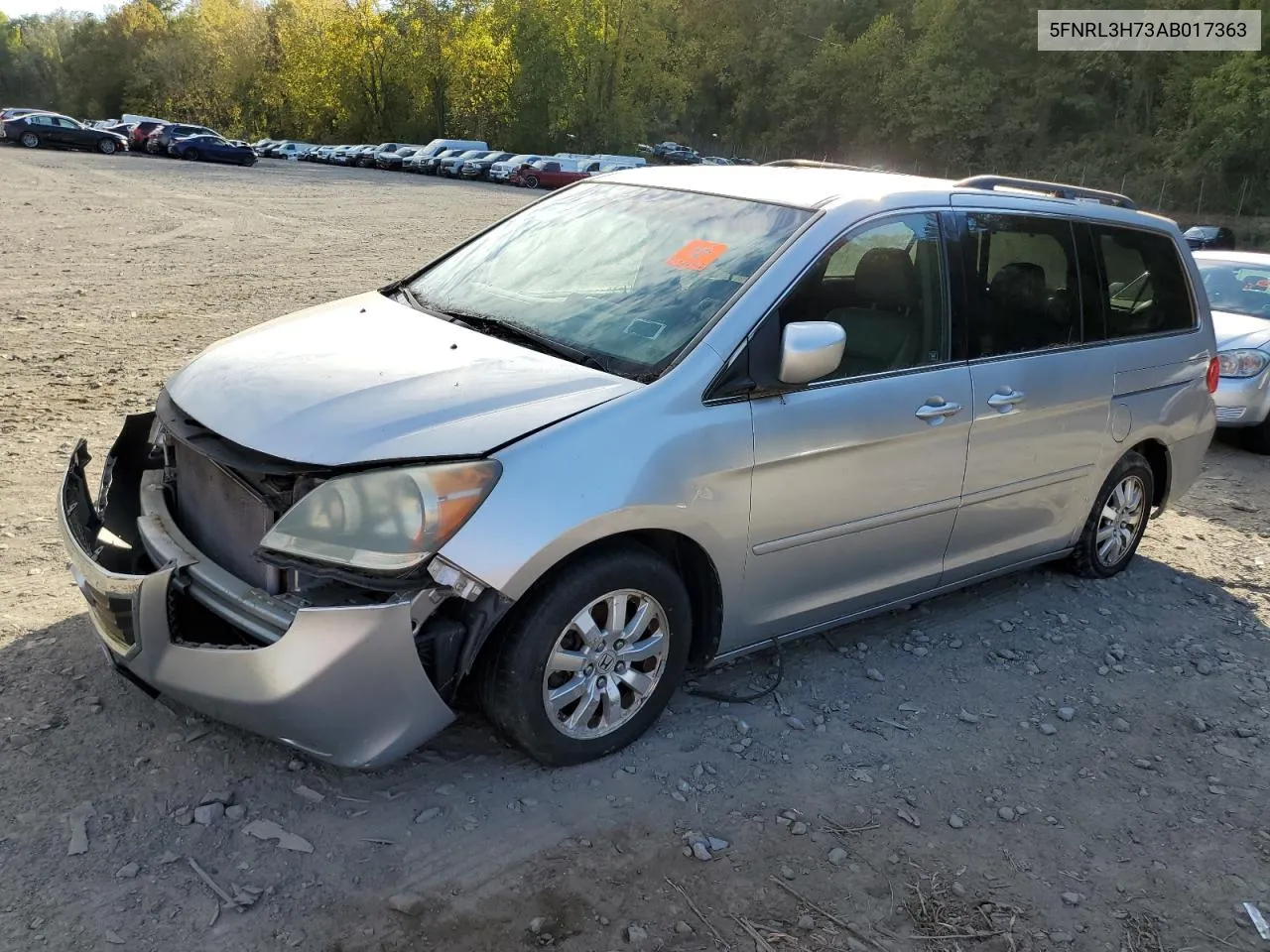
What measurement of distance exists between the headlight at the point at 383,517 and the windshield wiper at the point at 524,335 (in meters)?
0.71

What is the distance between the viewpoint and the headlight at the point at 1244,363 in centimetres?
827

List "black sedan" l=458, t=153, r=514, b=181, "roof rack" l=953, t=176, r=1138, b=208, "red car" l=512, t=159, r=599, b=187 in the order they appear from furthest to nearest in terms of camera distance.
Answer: "black sedan" l=458, t=153, r=514, b=181, "red car" l=512, t=159, r=599, b=187, "roof rack" l=953, t=176, r=1138, b=208

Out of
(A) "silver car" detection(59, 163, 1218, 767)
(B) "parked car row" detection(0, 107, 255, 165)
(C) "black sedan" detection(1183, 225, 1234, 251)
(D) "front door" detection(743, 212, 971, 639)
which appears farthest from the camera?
(B) "parked car row" detection(0, 107, 255, 165)

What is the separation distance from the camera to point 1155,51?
48.7 metres

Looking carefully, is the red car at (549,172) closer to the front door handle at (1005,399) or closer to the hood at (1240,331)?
the hood at (1240,331)

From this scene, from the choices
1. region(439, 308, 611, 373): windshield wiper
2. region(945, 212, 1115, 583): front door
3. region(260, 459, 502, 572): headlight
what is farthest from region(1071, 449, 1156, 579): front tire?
region(260, 459, 502, 572): headlight

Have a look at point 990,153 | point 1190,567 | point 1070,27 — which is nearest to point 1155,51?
point 1070,27

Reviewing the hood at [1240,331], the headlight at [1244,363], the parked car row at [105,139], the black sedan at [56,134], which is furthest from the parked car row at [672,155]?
the headlight at [1244,363]

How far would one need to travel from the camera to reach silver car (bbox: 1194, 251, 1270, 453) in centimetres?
823

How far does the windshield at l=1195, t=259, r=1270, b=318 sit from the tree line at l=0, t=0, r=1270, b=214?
37693mm

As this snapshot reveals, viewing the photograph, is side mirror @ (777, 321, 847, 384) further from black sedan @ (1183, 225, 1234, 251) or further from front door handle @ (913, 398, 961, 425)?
black sedan @ (1183, 225, 1234, 251)

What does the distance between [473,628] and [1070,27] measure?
178 ft

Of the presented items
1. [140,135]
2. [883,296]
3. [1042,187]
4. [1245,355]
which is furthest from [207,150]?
[883,296]

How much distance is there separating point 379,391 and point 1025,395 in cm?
269
